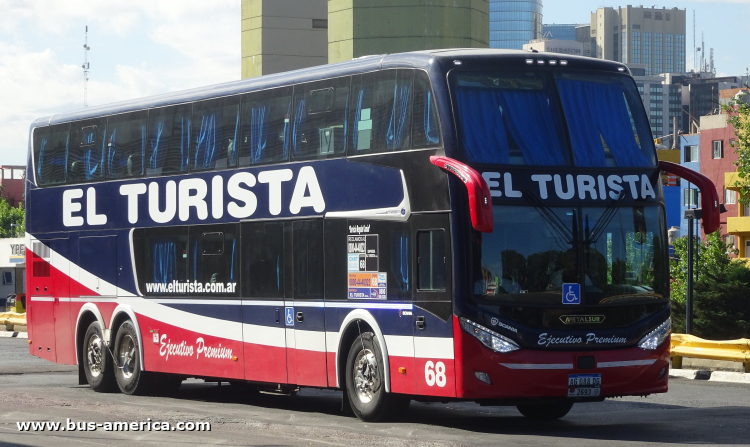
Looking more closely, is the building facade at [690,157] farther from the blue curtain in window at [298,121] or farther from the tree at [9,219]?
the blue curtain in window at [298,121]

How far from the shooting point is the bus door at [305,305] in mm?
15844

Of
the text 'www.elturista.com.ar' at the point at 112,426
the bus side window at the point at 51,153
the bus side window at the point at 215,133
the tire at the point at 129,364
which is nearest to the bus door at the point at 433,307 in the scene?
the text 'www.elturista.com.ar' at the point at 112,426

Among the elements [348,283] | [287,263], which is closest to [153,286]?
[287,263]

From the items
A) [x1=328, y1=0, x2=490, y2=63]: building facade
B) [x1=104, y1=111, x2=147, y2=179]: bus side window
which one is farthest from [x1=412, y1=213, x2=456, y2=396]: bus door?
[x1=328, y1=0, x2=490, y2=63]: building facade

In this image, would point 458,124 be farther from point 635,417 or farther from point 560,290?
point 635,417

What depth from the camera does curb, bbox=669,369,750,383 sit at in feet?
71.8

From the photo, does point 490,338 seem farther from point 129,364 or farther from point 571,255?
point 129,364

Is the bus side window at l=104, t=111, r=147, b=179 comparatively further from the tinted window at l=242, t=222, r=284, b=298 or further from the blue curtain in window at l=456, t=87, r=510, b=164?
the blue curtain in window at l=456, t=87, r=510, b=164

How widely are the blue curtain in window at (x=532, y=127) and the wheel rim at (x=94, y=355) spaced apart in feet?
30.4

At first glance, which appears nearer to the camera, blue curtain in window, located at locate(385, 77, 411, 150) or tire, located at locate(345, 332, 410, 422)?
blue curtain in window, located at locate(385, 77, 411, 150)

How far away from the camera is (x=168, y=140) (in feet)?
62.1

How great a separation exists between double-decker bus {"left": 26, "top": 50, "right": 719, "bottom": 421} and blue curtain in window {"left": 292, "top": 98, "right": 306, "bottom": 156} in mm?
34

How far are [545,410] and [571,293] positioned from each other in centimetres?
234

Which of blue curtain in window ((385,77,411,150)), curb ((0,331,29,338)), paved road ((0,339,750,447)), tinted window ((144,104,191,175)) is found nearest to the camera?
paved road ((0,339,750,447))
